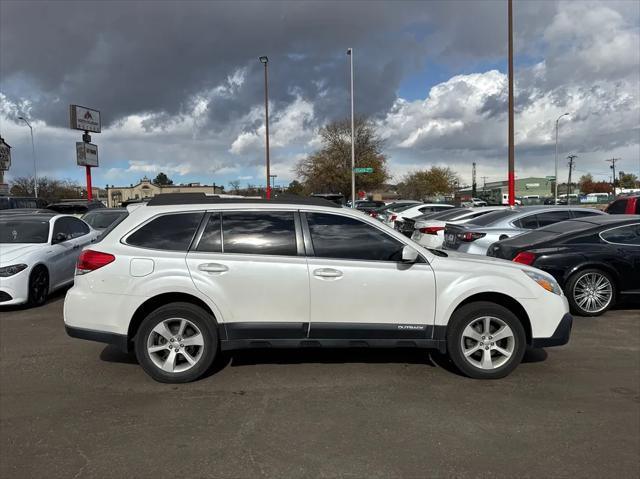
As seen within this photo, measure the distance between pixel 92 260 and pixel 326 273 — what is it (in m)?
2.14

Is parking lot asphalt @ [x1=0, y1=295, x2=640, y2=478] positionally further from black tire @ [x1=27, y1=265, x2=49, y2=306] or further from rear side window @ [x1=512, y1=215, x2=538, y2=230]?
rear side window @ [x1=512, y1=215, x2=538, y2=230]

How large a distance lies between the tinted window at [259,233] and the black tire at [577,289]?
4.53 meters

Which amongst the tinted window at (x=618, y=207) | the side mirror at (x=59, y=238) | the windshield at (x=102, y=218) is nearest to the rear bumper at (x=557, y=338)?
the side mirror at (x=59, y=238)

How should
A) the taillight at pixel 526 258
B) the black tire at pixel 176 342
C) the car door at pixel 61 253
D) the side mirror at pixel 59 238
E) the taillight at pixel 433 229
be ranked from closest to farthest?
the black tire at pixel 176 342 → the taillight at pixel 526 258 → the car door at pixel 61 253 → the side mirror at pixel 59 238 → the taillight at pixel 433 229

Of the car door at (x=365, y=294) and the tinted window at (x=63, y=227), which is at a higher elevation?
the tinted window at (x=63, y=227)

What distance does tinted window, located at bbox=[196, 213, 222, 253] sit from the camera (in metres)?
4.48

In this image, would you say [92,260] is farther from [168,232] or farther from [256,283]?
[256,283]

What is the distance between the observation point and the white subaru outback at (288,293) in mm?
4371

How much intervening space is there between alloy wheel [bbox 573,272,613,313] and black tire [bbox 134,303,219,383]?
5.31m

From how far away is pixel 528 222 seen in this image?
9.71 meters

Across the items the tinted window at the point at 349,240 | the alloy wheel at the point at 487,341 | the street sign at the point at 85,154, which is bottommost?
the alloy wheel at the point at 487,341

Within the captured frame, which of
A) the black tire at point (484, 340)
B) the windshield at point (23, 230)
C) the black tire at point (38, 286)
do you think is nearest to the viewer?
the black tire at point (484, 340)

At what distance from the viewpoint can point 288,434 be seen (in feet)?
11.6

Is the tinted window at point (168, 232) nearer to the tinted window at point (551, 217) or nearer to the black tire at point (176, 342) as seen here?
the black tire at point (176, 342)
